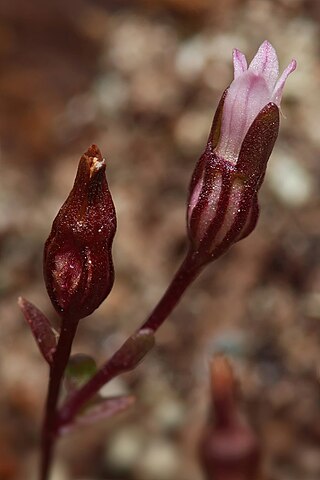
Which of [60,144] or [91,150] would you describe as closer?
[91,150]

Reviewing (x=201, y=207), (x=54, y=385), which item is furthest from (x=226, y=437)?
(x=201, y=207)

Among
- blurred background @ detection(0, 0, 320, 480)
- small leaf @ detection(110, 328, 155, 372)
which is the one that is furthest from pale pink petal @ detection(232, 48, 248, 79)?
blurred background @ detection(0, 0, 320, 480)

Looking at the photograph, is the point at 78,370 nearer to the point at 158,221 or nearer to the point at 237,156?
the point at 237,156

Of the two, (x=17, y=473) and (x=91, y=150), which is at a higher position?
(x=91, y=150)

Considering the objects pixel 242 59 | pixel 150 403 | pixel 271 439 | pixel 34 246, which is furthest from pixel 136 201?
pixel 242 59

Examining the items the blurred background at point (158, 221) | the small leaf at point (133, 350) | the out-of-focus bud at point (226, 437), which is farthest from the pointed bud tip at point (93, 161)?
the blurred background at point (158, 221)

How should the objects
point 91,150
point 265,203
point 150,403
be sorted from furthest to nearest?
point 265,203 → point 150,403 → point 91,150

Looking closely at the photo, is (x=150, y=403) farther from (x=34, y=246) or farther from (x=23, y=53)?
(x=23, y=53)

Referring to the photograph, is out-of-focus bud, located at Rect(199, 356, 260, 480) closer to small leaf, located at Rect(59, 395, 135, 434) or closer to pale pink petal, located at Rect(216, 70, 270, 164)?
small leaf, located at Rect(59, 395, 135, 434)
